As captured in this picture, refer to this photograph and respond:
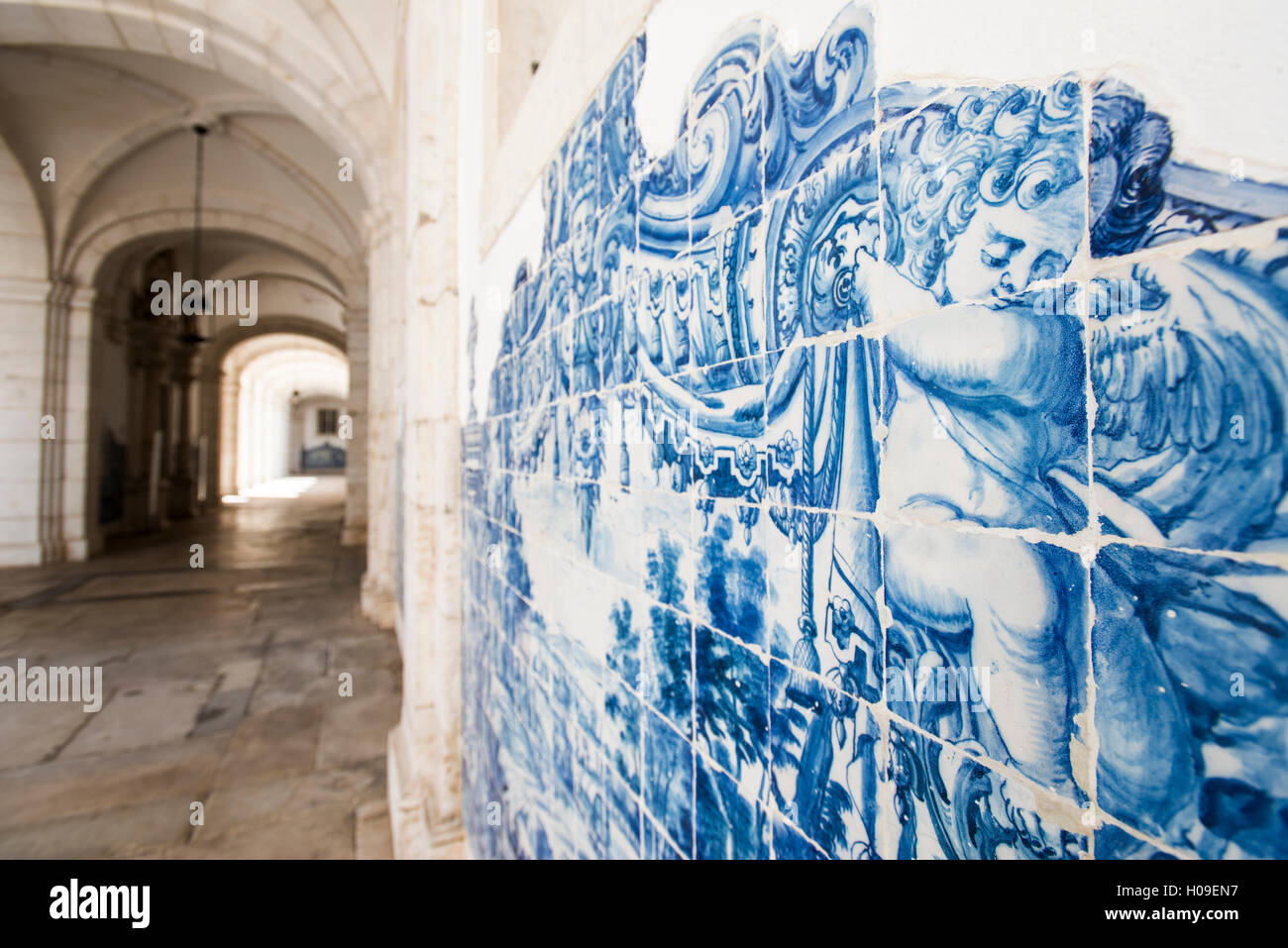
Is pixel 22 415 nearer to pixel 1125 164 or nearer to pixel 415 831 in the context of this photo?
pixel 415 831

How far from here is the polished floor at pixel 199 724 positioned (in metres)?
2.74

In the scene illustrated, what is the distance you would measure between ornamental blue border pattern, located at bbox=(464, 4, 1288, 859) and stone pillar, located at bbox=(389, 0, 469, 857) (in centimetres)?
170

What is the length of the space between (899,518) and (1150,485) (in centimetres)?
19

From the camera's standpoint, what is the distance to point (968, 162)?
491 mm

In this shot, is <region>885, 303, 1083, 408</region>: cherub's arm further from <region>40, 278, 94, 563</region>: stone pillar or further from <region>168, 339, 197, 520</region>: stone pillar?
<region>168, 339, 197, 520</region>: stone pillar

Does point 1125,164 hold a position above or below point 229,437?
below

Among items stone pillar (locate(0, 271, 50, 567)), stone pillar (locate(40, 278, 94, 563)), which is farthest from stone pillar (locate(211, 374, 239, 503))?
stone pillar (locate(0, 271, 50, 567))

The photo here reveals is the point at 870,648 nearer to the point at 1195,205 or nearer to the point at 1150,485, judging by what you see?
the point at 1150,485

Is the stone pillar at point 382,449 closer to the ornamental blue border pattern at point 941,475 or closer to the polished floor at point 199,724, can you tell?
the polished floor at point 199,724

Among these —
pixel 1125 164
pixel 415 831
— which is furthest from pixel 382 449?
pixel 1125 164

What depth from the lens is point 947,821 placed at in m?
0.51

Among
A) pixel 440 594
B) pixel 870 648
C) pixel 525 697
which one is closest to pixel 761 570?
pixel 870 648

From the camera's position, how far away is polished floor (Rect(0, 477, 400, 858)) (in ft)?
8.98

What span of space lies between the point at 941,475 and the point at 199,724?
4.65 metres
